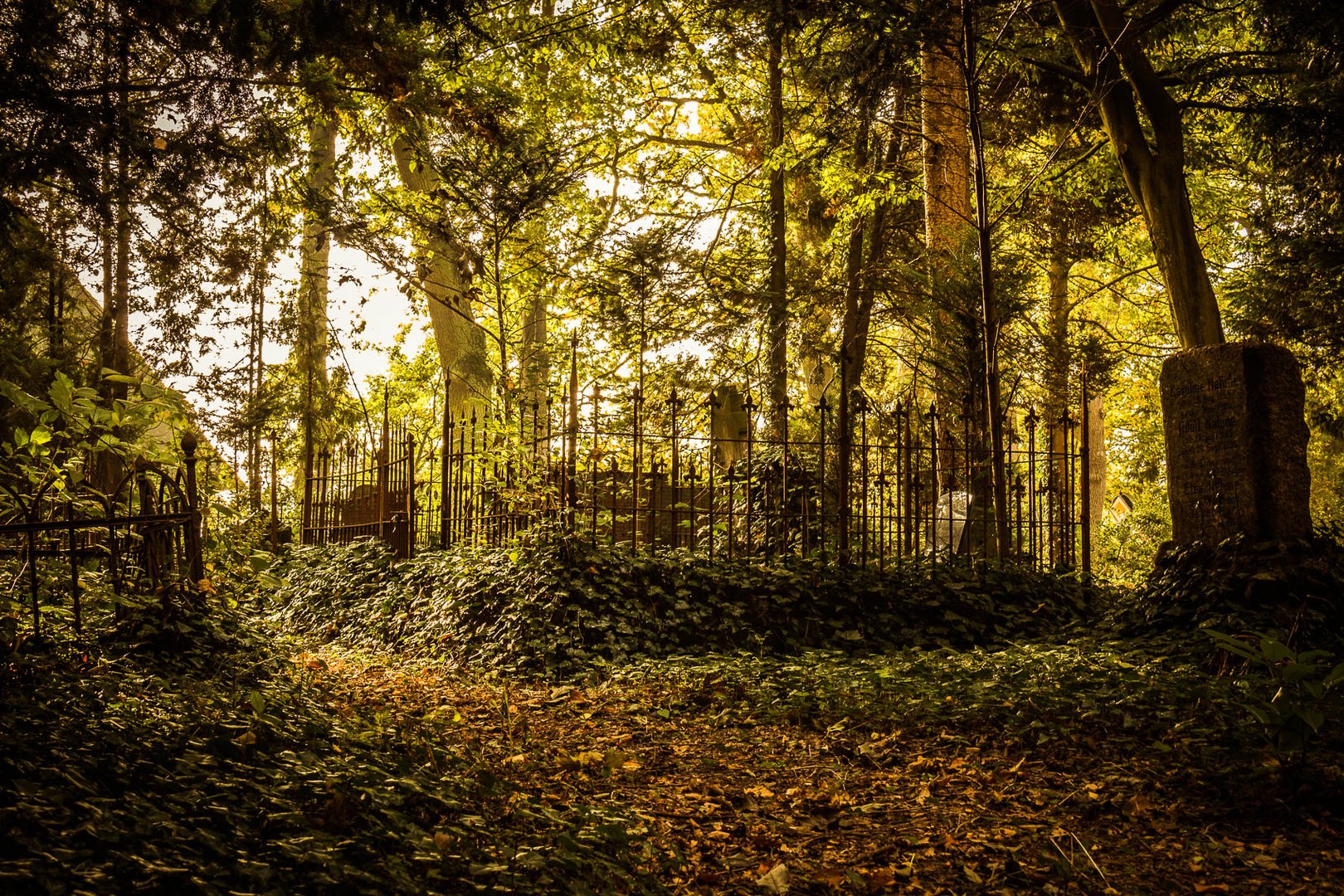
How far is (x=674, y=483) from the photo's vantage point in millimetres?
8031

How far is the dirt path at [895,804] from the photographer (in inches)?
123

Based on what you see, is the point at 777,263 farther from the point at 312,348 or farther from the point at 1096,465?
the point at 1096,465

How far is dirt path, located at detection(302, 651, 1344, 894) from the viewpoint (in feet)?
10.3

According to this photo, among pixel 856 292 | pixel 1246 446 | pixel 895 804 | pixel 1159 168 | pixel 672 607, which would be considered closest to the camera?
pixel 895 804

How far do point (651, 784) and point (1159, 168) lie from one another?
27.3 feet

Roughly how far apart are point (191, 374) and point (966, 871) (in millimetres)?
16545

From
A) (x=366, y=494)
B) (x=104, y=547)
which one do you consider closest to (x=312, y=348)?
(x=366, y=494)

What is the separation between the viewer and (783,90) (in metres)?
14.4

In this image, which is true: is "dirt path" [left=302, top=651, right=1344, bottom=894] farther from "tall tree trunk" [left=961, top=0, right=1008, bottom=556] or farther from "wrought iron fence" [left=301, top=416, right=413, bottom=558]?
"wrought iron fence" [left=301, top=416, right=413, bottom=558]

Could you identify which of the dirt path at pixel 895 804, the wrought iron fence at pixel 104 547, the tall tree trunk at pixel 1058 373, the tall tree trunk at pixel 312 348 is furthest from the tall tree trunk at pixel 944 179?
the tall tree trunk at pixel 312 348

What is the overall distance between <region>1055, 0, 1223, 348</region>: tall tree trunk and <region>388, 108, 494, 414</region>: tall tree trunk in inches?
304

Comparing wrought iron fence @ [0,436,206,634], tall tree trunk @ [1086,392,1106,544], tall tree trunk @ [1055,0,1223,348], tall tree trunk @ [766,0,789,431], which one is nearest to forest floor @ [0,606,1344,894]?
wrought iron fence @ [0,436,206,634]

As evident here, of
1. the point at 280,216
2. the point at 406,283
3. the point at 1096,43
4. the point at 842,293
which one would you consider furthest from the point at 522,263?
the point at 1096,43

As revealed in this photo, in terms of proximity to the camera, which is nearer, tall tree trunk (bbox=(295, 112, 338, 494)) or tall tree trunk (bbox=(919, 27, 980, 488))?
tall tree trunk (bbox=(919, 27, 980, 488))
